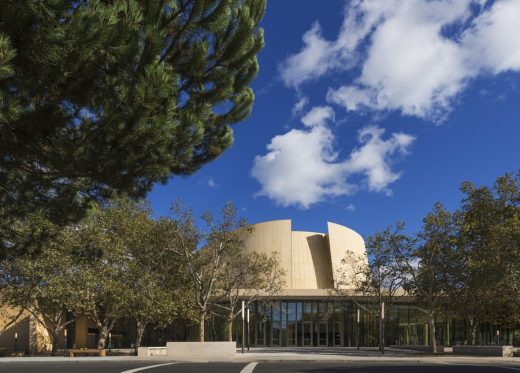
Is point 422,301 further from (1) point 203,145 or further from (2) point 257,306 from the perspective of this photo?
(1) point 203,145

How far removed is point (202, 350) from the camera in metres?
30.7

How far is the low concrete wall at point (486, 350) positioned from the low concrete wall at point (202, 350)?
14.5 meters

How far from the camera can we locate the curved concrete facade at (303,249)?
181 ft

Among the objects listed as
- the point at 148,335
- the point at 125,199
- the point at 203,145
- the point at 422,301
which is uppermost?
the point at 203,145

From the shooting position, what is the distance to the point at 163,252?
3409 cm

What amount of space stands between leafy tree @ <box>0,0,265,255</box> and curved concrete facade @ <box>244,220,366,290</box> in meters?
46.0

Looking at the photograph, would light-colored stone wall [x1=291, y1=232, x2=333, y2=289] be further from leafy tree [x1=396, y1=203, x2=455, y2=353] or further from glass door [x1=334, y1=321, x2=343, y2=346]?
leafy tree [x1=396, y1=203, x2=455, y2=353]

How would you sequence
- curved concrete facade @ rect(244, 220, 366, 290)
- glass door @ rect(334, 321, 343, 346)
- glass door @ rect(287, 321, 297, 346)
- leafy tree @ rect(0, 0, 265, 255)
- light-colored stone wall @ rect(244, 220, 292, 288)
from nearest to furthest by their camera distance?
leafy tree @ rect(0, 0, 265, 255)
glass door @ rect(287, 321, 297, 346)
glass door @ rect(334, 321, 343, 346)
curved concrete facade @ rect(244, 220, 366, 290)
light-colored stone wall @ rect(244, 220, 292, 288)

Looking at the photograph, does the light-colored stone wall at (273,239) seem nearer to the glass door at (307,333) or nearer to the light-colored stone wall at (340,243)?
the light-colored stone wall at (340,243)

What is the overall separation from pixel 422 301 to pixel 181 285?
15.4 m

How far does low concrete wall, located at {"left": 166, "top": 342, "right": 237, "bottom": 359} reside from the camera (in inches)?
1190

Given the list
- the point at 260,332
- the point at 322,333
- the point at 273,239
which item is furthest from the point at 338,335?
the point at 273,239

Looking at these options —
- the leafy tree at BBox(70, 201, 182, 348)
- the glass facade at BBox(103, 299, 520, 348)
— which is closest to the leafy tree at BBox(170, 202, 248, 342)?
the leafy tree at BBox(70, 201, 182, 348)

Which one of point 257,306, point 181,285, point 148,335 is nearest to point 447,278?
point 181,285
